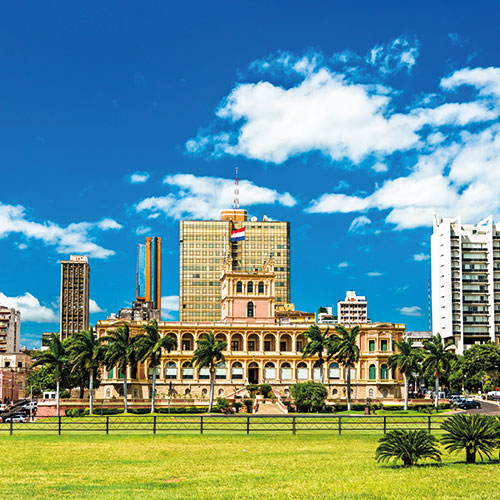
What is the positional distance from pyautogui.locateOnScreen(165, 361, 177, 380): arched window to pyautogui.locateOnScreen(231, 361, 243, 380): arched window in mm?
9884

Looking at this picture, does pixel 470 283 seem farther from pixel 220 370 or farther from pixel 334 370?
pixel 220 370

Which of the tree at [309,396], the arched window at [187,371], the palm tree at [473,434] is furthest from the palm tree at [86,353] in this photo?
the palm tree at [473,434]

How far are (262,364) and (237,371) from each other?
4.46 metres

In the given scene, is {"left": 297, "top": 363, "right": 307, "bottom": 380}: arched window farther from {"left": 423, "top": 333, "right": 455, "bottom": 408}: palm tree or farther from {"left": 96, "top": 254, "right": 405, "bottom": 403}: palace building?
{"left": 423, "top": 333, "right": 455, "bottom": 408}: palm tree

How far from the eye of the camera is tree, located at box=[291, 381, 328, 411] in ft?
324

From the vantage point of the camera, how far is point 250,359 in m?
123

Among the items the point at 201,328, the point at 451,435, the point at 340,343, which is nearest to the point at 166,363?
the point at 201,328

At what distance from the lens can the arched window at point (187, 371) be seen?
120750 mm

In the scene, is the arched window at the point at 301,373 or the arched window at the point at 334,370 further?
the arched window at the point at 334,370

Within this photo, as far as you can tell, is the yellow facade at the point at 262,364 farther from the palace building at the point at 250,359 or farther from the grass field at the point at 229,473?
the grass field at the point at 229,473

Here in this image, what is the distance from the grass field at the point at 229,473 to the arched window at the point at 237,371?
81024mm

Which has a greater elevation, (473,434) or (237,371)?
(473,434)

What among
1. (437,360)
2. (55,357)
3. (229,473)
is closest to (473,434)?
(229,473)

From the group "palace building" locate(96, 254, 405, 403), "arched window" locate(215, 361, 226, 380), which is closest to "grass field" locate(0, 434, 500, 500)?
"palace building" locate(96, 254, 405, 403)
